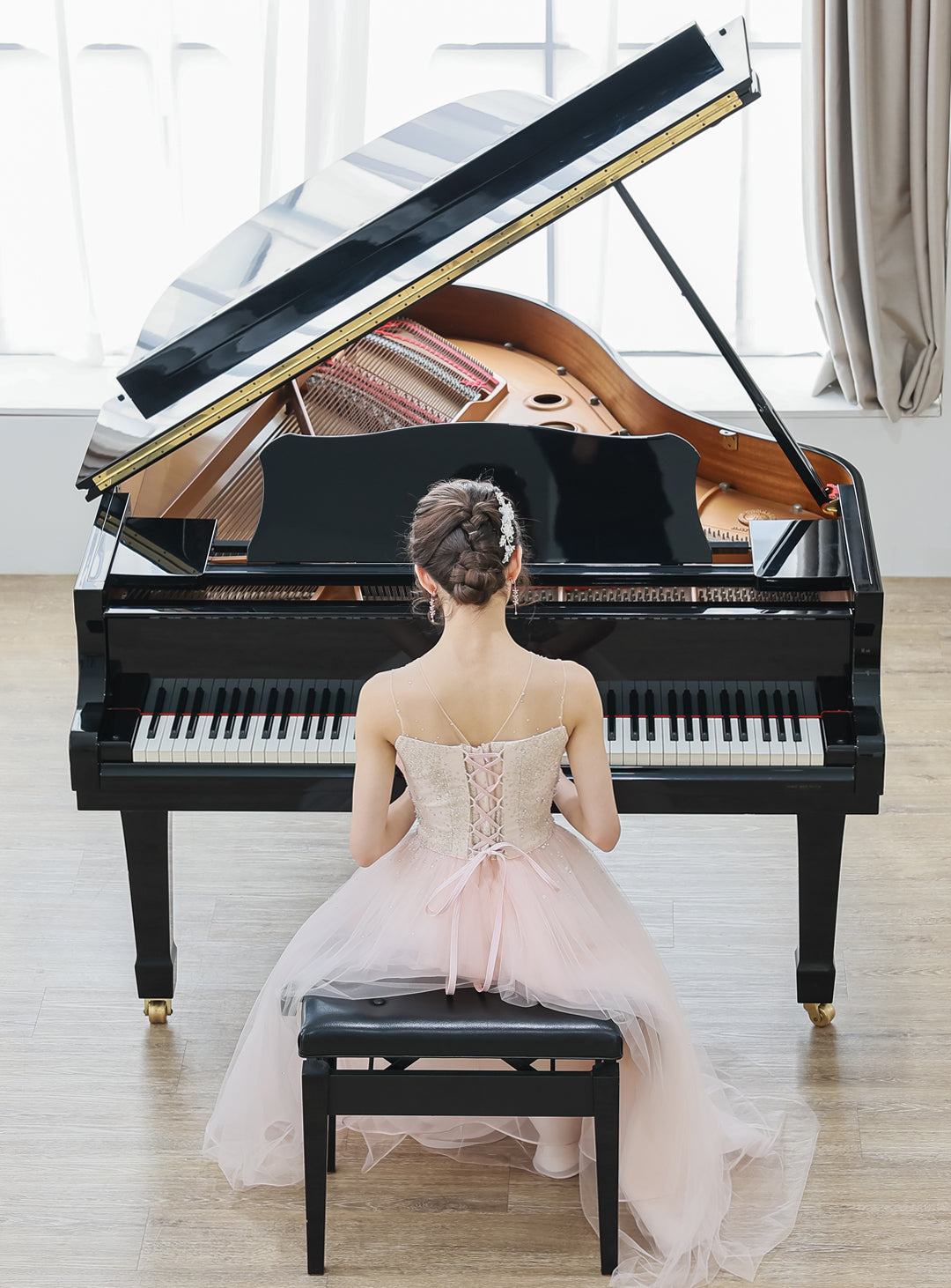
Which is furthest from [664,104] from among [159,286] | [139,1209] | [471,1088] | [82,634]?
[159,286]

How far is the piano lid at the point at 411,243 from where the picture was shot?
3.04 m

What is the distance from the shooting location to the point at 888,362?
5398 mm

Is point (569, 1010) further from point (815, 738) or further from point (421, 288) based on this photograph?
point (421, 288)

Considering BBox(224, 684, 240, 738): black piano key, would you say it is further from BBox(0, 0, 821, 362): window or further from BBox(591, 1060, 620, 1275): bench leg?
BBox(0, 0, 821, 362): window

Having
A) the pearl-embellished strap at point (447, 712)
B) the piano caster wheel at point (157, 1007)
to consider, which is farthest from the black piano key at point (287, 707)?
the piano caster wheel at point (157, 1007)

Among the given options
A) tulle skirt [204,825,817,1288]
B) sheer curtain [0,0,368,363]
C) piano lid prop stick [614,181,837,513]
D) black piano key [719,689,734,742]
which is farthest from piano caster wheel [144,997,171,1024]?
sheer curtain [0,0,368,363]

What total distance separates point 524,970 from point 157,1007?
3.82 feet

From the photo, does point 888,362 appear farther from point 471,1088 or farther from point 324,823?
point 471,1088

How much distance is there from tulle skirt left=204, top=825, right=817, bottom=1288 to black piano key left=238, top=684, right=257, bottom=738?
42cm

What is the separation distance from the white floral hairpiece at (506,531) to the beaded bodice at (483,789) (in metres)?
0.34

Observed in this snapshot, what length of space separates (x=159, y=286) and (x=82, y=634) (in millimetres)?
3043

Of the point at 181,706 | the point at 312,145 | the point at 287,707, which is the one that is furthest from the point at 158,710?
the point at 312,145

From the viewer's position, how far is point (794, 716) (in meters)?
3.13

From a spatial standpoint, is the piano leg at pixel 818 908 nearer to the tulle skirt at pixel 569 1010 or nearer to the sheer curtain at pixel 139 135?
the tulle skirt at pixel 569 1010
